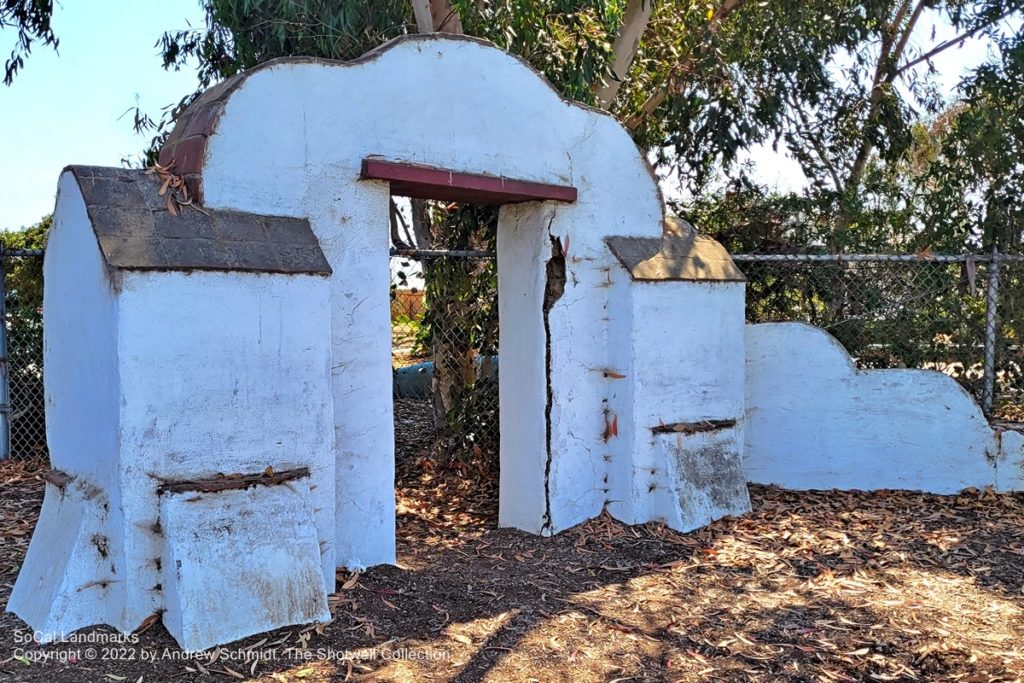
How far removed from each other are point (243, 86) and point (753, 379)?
13.9ft

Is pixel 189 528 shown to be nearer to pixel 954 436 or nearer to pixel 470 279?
pixel 470 279

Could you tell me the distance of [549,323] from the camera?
5559 millimetres

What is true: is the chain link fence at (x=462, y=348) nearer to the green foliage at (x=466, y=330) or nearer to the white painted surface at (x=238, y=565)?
the green foliage at (x=466, y=330)

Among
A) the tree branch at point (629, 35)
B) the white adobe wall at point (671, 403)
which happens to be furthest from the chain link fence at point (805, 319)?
the tree branch at point (629, 35)

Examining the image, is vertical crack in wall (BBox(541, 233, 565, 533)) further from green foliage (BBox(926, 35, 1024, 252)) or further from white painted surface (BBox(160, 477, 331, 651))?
green foliage (BBox(926, 35, 1024, 252))

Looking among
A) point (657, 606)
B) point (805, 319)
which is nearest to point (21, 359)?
point (657, 606)

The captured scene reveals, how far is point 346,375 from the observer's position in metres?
4.54

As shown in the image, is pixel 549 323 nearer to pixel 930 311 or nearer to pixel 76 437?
pixel 76 437

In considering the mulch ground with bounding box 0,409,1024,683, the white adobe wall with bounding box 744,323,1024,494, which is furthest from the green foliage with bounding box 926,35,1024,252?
the mulch ground with bounding box 0,409,1024,683

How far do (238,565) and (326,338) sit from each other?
3.64 ft

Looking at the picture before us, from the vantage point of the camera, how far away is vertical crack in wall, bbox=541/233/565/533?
18.2 feet

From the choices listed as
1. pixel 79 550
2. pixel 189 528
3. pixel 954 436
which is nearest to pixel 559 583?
pixel 189 528

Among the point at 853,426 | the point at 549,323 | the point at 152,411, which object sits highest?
the point at 549,323

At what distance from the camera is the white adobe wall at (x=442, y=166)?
4324 millimetres
